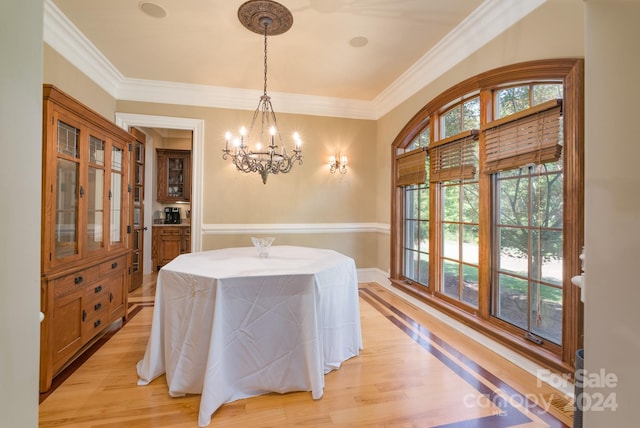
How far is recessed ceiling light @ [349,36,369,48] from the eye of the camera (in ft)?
9.25

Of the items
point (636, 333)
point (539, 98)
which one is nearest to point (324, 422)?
point (636, 333)

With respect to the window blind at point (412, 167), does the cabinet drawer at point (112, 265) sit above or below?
below

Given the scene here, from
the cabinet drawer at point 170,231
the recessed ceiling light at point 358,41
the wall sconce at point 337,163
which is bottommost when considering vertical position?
the cabinet drawer at point 170,231

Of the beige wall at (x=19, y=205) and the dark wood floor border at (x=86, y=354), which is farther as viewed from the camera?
the dark wood floor border at (x=86, y=354)

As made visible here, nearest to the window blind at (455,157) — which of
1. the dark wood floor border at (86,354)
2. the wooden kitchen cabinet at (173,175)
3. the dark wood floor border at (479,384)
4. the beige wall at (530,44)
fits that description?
the beige wall at (530,44)

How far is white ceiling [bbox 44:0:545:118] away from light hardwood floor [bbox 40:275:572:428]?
8.77 feet

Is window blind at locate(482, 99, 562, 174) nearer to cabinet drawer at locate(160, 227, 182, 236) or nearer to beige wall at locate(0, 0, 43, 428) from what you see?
beige wall at locate(0, 0, 43, 428)

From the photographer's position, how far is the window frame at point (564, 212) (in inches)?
69.7

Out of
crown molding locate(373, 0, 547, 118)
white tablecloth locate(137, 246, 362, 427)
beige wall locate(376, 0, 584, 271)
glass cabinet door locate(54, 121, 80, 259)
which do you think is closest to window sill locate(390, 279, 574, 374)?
white tablecloth locate(137, 246, 362, 427)

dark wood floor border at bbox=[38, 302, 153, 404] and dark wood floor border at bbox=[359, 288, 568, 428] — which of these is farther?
dark wood floor border at bbox=[38, 302, 153, 404]

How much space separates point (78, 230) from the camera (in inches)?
87.6

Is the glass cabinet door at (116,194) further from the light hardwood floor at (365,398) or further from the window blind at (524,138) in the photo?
the window blind at (524,138)

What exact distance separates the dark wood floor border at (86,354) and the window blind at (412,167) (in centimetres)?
355

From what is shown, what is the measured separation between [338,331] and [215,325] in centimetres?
90
